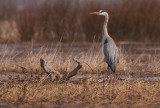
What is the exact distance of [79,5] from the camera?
65.4ft

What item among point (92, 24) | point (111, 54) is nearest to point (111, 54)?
point (111, 54)

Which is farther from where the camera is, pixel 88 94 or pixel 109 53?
pixel 109 53

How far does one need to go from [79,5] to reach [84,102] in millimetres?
14307

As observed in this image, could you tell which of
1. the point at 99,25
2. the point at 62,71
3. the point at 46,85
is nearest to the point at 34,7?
the point at 99,25

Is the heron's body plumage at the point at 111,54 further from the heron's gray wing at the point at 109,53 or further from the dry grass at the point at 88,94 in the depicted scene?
the dry grass at the point at 88,94

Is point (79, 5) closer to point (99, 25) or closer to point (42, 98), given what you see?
point (99, 25)

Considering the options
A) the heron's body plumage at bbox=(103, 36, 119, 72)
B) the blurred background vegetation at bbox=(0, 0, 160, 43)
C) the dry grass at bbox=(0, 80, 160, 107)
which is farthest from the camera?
the blurred background vegetation at bbox=(0, 0, 160, 43)

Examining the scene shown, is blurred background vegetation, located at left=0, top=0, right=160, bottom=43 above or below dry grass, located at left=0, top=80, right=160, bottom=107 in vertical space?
above

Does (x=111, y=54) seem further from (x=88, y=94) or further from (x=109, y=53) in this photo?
(x=88, y=94)

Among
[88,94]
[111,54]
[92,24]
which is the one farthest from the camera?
[92,24]

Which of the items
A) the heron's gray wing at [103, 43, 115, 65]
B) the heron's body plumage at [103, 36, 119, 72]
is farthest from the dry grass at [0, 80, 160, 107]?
the heron's gray wing at [103, 43, 115, 65]

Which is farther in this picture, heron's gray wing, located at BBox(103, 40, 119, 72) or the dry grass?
heron's gray wing, located at BBox(103, 40, 119, 72)

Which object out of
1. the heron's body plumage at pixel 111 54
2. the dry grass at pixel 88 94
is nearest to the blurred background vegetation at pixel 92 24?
the heron's body plumage at pixel 111 54

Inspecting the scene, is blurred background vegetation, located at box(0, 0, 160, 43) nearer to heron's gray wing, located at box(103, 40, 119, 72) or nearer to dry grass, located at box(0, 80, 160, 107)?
heron's gray wing, located at box(103, 40, 119, 72)
